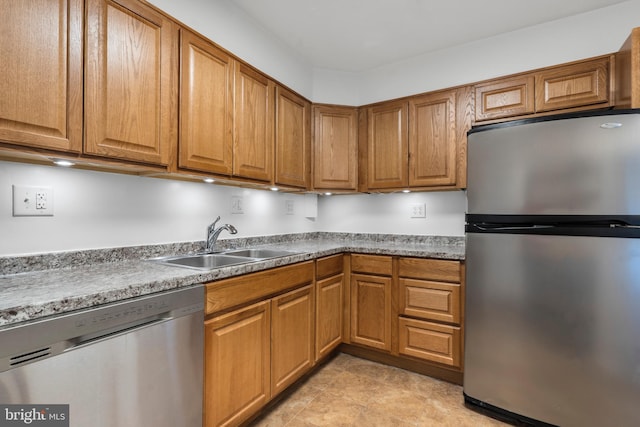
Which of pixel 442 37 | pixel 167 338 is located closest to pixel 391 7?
pixel 442 37

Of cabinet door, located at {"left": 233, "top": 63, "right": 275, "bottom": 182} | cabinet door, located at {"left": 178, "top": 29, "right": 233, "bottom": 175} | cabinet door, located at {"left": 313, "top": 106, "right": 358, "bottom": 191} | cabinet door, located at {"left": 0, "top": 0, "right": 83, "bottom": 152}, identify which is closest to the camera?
cabinet door, located at {"left": 0, "top": 0, "right": 83, "bottom": 152}

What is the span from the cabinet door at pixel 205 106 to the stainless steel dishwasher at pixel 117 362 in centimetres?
74

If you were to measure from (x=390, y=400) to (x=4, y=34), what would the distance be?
245cm

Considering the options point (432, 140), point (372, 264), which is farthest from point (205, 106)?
point (432, 140)

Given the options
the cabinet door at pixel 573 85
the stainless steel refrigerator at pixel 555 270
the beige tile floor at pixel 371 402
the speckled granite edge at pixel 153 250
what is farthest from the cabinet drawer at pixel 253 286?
the cabinet door at pixel 573 85

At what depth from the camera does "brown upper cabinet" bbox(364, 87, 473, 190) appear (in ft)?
7.65

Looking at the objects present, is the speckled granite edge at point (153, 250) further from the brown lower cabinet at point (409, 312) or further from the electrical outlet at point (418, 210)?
the brown lower cabinet at point (409, 312)

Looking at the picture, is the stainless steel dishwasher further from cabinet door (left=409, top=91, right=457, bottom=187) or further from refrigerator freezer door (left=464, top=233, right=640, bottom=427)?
cabinet door (left=409, top=91, right=457, bottom=187)

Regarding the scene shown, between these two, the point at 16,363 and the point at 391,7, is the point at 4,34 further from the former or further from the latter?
the point at 391,7

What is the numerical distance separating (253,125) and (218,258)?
88 cm

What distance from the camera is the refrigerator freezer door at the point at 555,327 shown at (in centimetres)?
145

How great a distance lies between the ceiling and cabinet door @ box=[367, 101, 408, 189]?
1.57 feet

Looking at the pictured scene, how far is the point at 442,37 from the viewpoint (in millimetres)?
2357

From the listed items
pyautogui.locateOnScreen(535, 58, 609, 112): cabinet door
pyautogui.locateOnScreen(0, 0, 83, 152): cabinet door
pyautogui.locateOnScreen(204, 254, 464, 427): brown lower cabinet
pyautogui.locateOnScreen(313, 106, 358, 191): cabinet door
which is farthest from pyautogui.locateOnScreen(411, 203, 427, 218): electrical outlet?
pyautogui.locateOnScreen(0, 0, 83, 152): cabinet door
